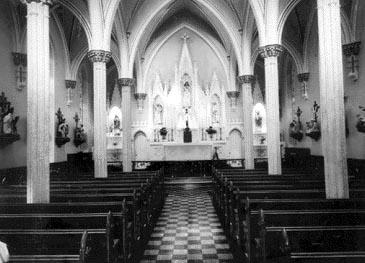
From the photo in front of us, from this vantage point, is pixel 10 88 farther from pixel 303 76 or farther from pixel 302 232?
pixel 303 76

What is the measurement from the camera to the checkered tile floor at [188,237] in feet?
25.1

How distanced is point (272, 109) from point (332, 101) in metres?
6.52

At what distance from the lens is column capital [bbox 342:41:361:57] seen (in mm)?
16500

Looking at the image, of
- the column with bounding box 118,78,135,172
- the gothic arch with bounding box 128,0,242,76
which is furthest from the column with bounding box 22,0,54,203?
the gothic arch with bounding box 128,0,242,76

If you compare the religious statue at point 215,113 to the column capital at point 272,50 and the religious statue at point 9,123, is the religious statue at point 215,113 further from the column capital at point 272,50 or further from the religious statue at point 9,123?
the religious statue at point 9,123

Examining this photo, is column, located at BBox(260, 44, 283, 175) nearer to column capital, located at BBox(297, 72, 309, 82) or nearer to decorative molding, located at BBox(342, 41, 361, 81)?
decorative molding, located at BBox(342, 41, 361, 81)

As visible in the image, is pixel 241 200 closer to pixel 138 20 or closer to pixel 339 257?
pixel 339 257

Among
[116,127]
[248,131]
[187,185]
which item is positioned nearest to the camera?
[187,185]

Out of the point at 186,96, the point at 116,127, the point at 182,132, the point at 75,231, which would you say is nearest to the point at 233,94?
the point at 186,96

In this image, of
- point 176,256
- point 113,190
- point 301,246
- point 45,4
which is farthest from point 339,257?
point 45,4

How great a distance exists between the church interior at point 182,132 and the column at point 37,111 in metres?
0.03

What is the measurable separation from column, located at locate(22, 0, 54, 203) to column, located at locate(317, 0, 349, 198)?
7.48 meters

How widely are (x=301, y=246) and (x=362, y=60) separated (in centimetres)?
1396

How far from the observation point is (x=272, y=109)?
50.2 ft
